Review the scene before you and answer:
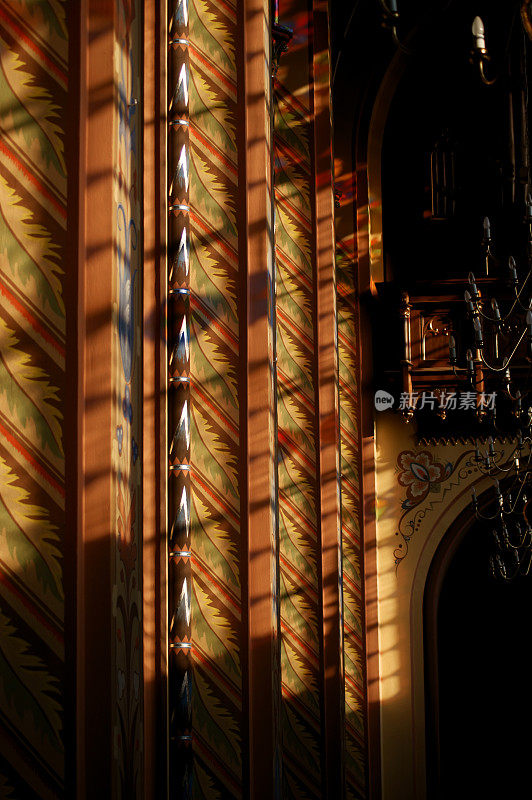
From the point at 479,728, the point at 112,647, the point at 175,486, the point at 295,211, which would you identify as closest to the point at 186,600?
the point at 175,486

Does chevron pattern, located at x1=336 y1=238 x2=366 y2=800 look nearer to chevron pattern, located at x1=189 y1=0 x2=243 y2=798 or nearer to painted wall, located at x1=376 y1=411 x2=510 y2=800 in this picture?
painted wall, located at x1=376 y1=411 x2=510 y2=800

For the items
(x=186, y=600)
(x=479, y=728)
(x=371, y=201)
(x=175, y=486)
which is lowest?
(x=479, y=728)

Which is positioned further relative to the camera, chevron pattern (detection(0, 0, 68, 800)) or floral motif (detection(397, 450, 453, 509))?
floral motif (detection(397, 450, 453, 509))

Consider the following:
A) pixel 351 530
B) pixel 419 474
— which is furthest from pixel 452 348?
pixel 419 474

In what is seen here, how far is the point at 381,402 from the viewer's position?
10.9 meters

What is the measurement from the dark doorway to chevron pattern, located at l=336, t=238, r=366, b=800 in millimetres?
2063

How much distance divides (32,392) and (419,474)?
902 centimetres

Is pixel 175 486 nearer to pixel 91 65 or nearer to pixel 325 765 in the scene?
pixel 91 65

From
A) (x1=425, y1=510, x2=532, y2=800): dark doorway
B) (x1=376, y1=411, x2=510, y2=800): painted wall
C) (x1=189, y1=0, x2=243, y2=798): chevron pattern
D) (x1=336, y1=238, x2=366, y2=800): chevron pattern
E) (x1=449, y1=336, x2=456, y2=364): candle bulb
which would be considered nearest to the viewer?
Answer: (x1=189, y1=0, x2=243, y2=798): chevron pattern

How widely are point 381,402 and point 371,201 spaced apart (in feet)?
7.11

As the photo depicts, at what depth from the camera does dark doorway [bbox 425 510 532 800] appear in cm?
1212

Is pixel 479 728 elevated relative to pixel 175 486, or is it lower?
lower

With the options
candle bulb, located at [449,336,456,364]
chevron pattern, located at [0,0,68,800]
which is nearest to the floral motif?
candle bulb, located at [449,336,456,364]

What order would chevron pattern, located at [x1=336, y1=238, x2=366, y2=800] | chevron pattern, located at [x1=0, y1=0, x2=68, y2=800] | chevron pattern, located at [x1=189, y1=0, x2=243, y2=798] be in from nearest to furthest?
chevron pattern, located at [x1=0, y1=0, x2=68, y2=800], chevron pattern, located at [x1=189, y1=0, x2=243, y2=798], chevron pattern, located at [x1=336, y1=238, x2=366, y2=800]
